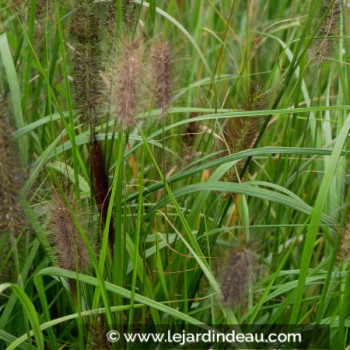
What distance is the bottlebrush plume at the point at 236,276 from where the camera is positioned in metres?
0.90

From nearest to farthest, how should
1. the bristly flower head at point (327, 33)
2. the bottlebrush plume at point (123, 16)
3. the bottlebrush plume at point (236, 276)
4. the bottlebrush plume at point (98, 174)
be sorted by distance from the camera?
the bottlebrush plume at point (236, 276), the bottlebrush plume at point (98, 174), the bottlebrush plume at point (123, 16), the bristly flower head at point (327, 33)

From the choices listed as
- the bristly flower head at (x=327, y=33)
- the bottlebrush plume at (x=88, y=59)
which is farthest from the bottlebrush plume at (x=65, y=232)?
the bristly flower head at (x=327, y=33)

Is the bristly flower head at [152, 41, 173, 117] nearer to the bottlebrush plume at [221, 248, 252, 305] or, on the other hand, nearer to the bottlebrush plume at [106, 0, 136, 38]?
the bottlebrush plume at [106, 0, 136, 38]

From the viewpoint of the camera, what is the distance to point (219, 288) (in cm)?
98

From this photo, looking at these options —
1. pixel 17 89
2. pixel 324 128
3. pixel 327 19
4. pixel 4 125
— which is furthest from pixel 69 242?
pixel 324 128

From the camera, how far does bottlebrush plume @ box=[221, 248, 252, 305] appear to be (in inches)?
35.4

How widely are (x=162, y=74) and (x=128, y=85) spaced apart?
0.53 ft

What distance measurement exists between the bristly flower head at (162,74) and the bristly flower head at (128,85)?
10cm

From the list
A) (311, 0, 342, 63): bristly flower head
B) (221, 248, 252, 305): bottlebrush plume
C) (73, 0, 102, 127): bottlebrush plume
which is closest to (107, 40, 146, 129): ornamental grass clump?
(73, 0, 102, 127): bottlebrush plume

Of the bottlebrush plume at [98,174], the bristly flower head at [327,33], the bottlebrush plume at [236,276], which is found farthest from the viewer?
the bristly flower head at [327,33]

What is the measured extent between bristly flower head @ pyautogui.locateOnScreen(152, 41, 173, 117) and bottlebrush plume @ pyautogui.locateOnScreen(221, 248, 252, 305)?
0.39m

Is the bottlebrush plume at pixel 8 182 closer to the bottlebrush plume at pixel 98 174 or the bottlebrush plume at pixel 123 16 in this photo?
the bottlebrush plume at pixel 98 174

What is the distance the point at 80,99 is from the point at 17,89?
0.33 metres

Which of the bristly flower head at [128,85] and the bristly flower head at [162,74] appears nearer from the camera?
the bristly flower head at [128,85]
